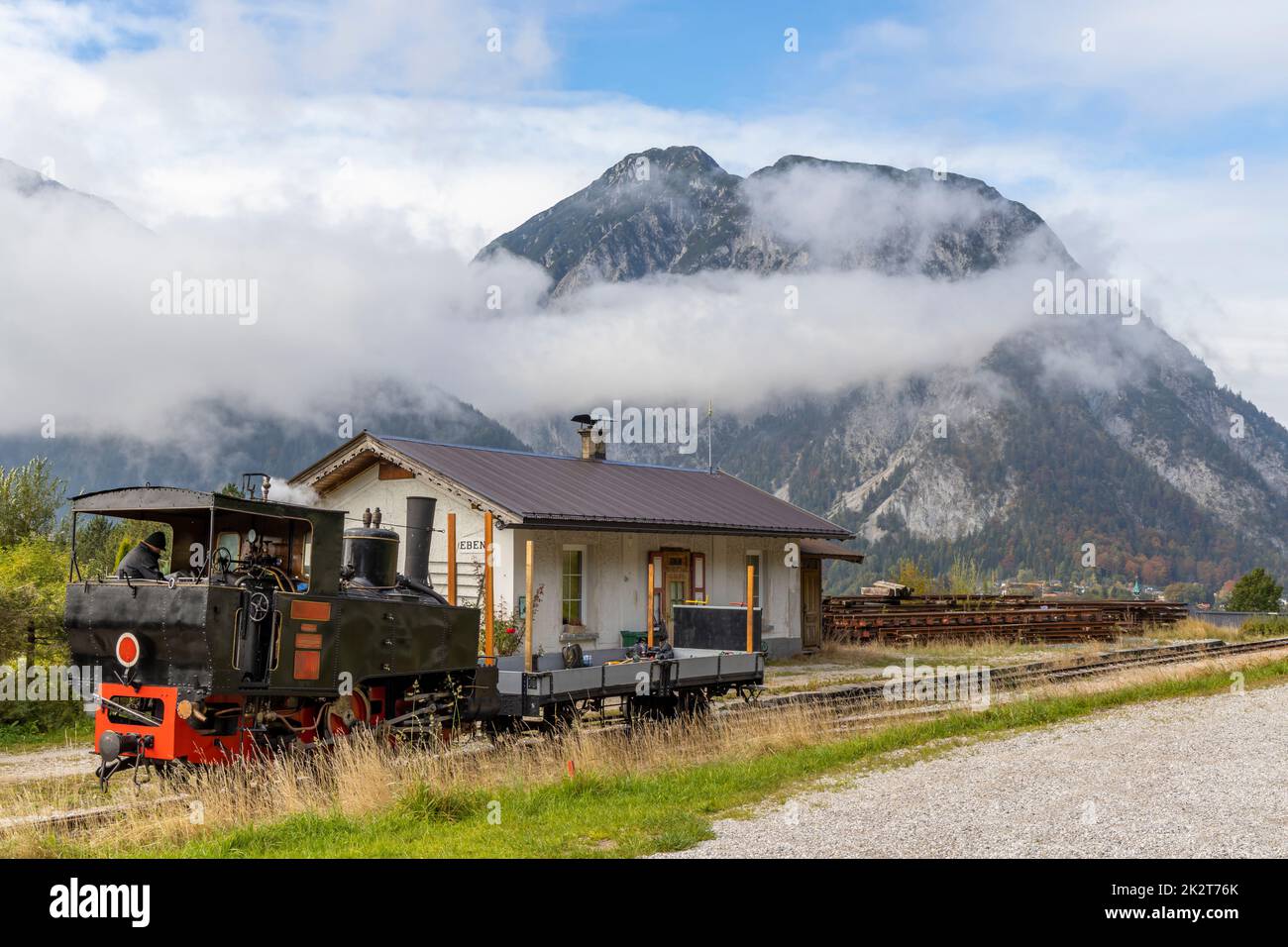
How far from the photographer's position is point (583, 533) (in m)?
21.8

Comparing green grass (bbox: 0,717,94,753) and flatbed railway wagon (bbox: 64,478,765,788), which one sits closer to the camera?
flatbed railway wagon (bbox: 64,478,765,788)

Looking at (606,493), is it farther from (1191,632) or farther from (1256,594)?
(1256,594)

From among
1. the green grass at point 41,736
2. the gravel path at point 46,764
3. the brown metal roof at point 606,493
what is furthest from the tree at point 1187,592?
the gravel path at point 46,764

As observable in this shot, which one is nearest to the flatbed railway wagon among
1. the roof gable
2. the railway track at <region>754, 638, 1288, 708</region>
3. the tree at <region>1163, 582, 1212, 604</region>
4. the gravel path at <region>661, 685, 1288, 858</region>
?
the gravel path at <region>661, 685, 1288, 858</region>

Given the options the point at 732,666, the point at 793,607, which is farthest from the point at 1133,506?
the point at 732,666

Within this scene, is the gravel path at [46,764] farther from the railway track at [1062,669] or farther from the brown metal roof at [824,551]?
the brown metal roof at [824,551]

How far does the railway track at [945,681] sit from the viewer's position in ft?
29.2

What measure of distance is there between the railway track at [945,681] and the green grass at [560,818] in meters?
1.10

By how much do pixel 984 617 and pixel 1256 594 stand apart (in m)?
19.1

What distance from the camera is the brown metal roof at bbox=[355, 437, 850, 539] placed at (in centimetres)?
2098

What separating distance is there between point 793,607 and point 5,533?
2147 centimetres

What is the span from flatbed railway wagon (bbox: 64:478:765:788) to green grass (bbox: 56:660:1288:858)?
1.60 m

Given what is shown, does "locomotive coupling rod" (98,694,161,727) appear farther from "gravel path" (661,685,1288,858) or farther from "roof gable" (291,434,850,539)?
"roof gable" (291,434,850,539)

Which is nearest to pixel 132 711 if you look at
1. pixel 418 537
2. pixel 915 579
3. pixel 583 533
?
pixel 418 537
